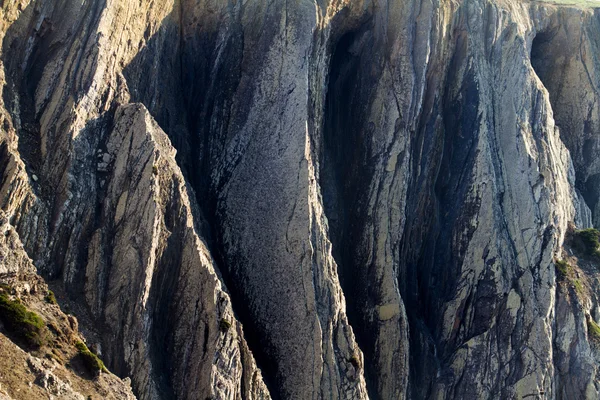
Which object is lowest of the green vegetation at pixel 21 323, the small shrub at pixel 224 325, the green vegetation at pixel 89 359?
the green vegetation at pixel 89 359

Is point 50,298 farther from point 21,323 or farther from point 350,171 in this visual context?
point 350,171

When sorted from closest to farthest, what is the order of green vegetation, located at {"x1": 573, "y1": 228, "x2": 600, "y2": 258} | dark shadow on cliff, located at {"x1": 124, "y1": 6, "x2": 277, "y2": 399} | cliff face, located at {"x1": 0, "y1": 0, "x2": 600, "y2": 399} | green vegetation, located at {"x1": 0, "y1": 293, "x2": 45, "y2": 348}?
green vegetation, located at {"x1": 0, "y1": 293, "x2": 45, "y2": 348} → cliff face, located at {"x1": 0, "y1": 0, "x2": 600, "y2": 399} → dark shadow on cliff, located at {"x1": 124, "y1": 6, "x2": 277, "y2": 399} → green vegetation, located at {"x1": 573, "y1": 228, "x2": 600, "y2": 258}

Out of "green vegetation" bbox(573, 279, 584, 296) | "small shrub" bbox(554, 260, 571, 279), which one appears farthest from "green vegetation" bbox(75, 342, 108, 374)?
"green vegetation" bbox(573, 279, 584, 296)

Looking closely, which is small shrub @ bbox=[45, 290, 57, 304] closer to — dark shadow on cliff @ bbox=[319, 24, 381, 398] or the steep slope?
→ the steep slope

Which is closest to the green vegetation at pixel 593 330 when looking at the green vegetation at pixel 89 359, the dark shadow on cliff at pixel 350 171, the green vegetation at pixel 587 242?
the green vegetation at pixel 587 242

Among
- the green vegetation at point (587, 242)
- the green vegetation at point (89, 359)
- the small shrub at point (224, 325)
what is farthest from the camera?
the green vegetation at point (587, 242)

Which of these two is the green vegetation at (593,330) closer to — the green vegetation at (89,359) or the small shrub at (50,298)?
the green vegetation at (89,359)

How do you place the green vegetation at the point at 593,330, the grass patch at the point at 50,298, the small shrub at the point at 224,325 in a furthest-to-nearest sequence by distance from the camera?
the green vegetation at the point at 593,330
the small shrub at the point at 224,325
the grass patch at the point at 50,298

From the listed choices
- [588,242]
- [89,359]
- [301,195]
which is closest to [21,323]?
[89,359]
